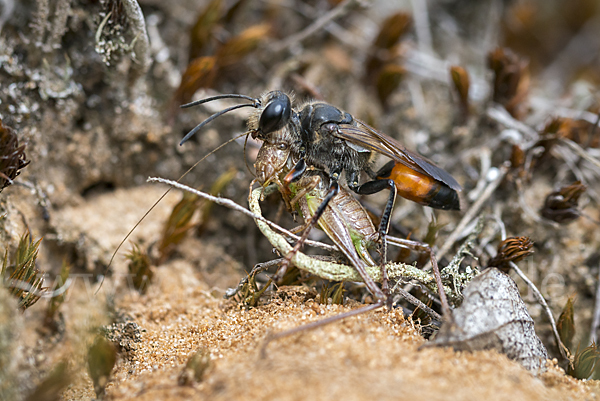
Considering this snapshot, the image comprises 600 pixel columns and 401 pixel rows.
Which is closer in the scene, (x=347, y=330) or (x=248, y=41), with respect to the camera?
(x=347, y=330)

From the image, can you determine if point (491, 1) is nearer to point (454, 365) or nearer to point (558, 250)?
point (558, 250)

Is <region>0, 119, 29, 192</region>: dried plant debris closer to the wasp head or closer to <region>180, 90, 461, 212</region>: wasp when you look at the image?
<region>180, 90, 461, 212</region>: wasp

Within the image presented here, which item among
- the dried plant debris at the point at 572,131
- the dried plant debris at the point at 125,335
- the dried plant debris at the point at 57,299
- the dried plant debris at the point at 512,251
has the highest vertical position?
the dried plant debris at the point at 572,131

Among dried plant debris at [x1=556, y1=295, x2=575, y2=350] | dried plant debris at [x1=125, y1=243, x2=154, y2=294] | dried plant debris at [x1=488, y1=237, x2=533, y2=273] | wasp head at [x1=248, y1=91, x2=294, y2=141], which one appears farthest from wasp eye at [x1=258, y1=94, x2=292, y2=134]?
dried plant debris at [x1=556, y1=295, x2=575, y2=350]

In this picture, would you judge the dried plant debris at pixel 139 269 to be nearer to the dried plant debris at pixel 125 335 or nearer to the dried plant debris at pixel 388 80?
the dried plant debris at pixel 125 335

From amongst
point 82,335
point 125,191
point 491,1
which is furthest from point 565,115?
point 82,335

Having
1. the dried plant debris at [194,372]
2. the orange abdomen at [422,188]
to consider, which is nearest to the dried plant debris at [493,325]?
the orange abdomen at [422,188]
